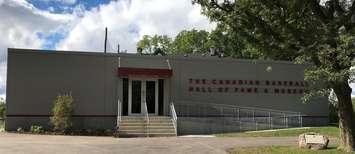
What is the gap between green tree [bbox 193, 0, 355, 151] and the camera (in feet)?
55.9

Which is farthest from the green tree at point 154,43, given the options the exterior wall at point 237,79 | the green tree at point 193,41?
the exterior wall at point 237,79

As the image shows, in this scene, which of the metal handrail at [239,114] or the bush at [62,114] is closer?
the bush at [62,114]

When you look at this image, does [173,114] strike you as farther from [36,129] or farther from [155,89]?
[36,129]

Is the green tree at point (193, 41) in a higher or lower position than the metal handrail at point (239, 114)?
higher

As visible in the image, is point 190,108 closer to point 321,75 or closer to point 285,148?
point 285,148

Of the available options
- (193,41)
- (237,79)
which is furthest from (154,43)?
(237,79)

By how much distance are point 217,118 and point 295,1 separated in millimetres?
12528

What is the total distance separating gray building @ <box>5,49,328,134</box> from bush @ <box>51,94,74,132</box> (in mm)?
1719

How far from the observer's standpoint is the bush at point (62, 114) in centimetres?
2523

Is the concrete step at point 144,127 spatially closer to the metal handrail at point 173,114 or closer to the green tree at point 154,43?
the metal handrail at point 173,114

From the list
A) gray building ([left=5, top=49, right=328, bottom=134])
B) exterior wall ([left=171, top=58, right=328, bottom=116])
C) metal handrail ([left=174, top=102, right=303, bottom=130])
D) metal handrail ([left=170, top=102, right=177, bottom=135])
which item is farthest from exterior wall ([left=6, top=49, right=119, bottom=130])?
metal handrail ([left=174, top=102, right=303, bottom=130])

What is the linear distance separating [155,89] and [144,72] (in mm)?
1467

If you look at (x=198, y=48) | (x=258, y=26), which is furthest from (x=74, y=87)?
(x=198, y=48)

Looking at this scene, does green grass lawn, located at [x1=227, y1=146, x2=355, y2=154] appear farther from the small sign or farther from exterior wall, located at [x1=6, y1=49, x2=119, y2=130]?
exterior wall, located at [x1=6, y1=49, x2=119, y2=130]
